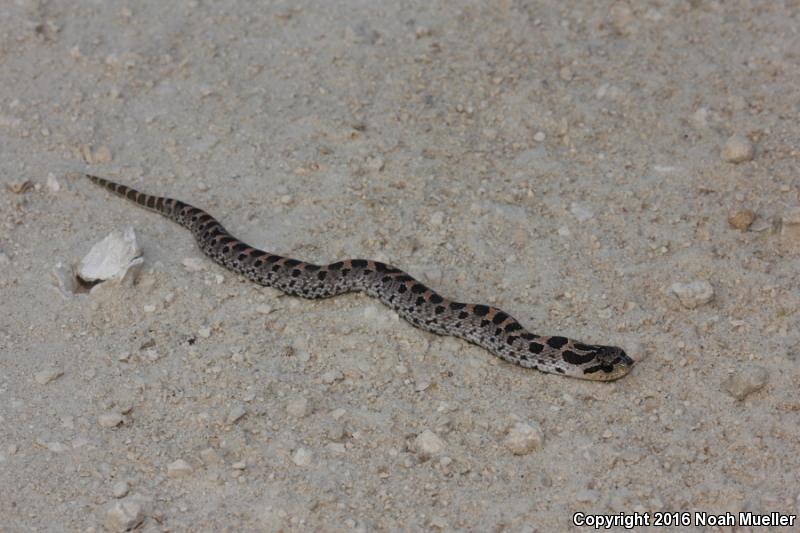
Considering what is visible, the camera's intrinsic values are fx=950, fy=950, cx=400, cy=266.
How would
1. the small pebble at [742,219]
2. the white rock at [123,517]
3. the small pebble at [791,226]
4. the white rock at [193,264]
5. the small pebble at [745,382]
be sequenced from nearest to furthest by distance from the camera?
Answer: 1. the white rock at [123,517]
2. the small pebble at [745,382]
3. the small pebble at [791,226]
4. the white rock at [193,264]
5. the small pebble at [742,219]

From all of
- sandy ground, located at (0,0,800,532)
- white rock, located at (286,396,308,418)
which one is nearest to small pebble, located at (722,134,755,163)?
sandy ground, located at (0,0,800,532)

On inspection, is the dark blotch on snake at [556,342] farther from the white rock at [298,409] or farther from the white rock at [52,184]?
the white rock at [52,184]

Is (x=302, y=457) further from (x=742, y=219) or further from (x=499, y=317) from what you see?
(x=742, y=219)

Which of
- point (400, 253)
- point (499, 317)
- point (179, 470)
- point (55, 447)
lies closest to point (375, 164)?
point (400, 253)

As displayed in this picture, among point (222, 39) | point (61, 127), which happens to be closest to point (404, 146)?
point (222, 39)

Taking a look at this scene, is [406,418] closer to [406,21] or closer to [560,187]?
[560,187]

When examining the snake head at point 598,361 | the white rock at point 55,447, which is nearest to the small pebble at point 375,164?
the snake head at point 598,361

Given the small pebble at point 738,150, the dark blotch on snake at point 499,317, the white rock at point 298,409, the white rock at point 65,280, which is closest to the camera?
the white rock at point 298,409
